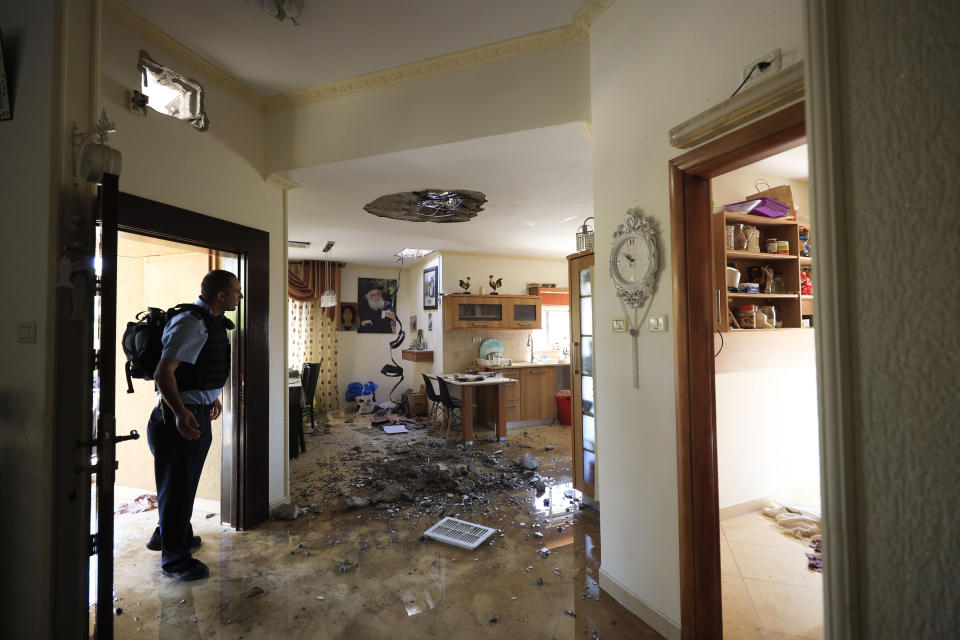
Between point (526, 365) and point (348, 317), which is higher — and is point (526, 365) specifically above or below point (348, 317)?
below

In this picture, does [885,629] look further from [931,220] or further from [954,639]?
[931,220]

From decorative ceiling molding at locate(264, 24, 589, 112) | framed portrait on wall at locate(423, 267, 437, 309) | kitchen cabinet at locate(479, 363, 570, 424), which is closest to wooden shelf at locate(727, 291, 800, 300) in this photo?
decorative ceiling molding at locate(264, 24, 589, 112)

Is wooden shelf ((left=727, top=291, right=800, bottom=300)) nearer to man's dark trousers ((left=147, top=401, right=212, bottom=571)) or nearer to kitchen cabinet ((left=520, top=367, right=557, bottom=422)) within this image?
man's dark trousers ((left=147, top=401, right=212, bottom=571))

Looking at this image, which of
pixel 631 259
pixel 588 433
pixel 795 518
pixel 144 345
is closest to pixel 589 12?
pixel 631 259

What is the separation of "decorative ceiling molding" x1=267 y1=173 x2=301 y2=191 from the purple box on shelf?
315 cm

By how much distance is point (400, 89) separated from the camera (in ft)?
9.32

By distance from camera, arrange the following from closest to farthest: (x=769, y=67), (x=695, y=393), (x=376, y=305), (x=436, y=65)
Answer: (x=769, y=67)
(x=695, y=393)
(x=436, y=65)
(x=376, y=305)

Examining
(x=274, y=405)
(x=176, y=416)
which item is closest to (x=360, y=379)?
(x=274, y=405)

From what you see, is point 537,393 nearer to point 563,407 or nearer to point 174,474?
point 563,407

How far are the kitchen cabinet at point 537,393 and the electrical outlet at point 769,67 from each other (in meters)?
5.09

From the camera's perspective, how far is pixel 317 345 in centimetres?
729

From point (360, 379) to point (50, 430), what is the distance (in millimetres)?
6367

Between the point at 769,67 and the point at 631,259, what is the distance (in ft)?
2.84

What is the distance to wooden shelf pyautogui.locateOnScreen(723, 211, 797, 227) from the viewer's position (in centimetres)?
280
